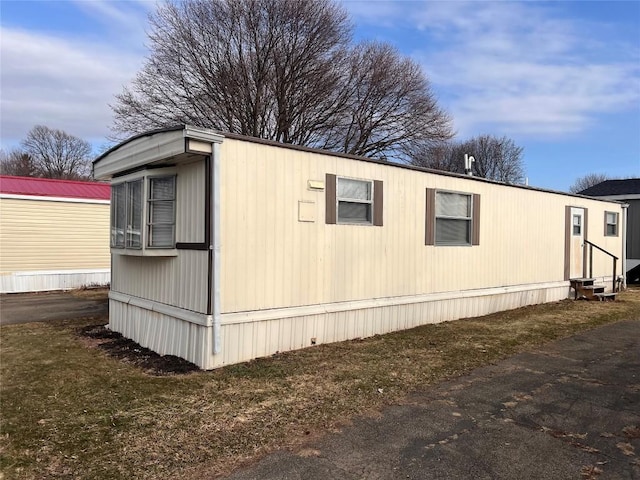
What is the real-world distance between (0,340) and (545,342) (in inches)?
323

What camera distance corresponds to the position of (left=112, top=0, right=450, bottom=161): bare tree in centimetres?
2086

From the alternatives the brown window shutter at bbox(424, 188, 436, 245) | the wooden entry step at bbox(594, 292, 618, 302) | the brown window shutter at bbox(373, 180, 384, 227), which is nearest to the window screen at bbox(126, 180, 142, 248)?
the brown window shutter at bbox(373, 180, 384, 227)

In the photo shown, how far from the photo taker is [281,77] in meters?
21.7

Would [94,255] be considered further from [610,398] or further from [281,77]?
[610,398]

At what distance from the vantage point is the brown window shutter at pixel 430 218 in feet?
27.3

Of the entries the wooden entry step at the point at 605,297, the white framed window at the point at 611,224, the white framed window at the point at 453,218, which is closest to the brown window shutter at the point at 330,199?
the white framed window at the point at 453,218

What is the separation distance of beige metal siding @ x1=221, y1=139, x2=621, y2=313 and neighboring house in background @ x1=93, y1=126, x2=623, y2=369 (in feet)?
0.06

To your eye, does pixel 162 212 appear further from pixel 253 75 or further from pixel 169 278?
pixel 253 75

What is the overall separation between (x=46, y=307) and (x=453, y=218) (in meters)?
9.14

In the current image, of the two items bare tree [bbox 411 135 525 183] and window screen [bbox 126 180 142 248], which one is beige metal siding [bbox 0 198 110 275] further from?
bare tree [bbox 411 135 525 183]

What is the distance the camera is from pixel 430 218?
8375 millimetres

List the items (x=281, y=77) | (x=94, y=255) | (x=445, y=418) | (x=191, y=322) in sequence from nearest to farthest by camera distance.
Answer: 1. (x=445, y=418)
2. (x=191, y=322)
3. (x=94, y=255)
4. (x=281, y=77)

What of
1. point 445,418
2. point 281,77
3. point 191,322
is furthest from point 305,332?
point 281,77

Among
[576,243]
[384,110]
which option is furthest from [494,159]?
[576,243]
